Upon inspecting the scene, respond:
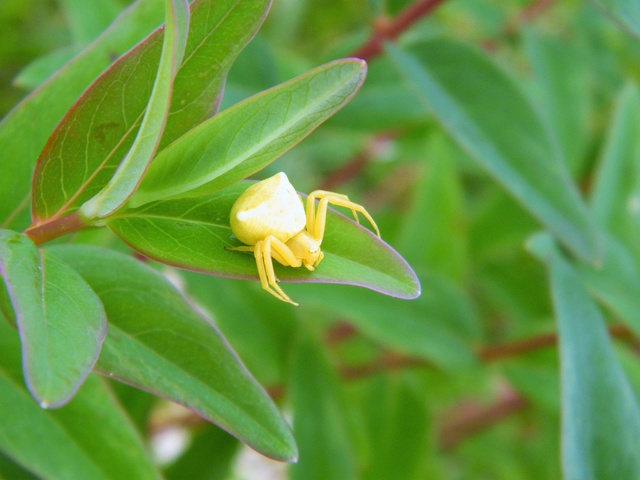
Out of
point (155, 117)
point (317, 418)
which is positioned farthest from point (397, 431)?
point (155, 117)

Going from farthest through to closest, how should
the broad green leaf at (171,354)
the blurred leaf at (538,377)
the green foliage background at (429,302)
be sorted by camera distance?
the blurred leaf at (538,377) < the green foliage background at (429,302) < the broad green leaf at (171,354)

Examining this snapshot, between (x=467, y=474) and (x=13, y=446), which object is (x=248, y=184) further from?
(x=467, y=474)

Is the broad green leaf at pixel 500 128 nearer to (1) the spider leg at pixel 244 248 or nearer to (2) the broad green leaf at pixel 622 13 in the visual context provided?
(2) the broad green leaf at pixel 622 13

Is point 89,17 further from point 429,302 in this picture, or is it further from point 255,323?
point 429,302

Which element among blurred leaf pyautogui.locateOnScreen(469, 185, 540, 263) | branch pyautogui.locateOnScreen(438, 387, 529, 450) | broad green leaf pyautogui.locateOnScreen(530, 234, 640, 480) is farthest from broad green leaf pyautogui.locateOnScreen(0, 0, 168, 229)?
branch pyautogui.locateOnScreen(438, 387, 529, 450)

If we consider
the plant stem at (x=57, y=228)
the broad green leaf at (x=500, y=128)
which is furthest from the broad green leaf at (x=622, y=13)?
the plant stem at (x=57, y=228)
